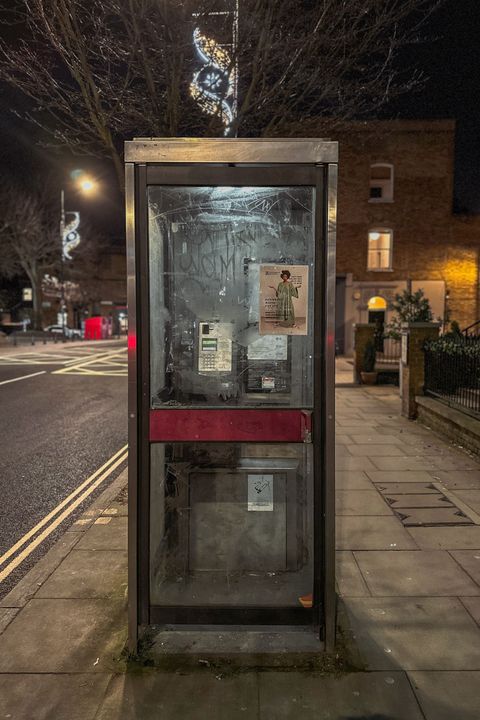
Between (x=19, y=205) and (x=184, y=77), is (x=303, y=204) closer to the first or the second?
(x=184, y=77)

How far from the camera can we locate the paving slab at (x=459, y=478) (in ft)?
20.9

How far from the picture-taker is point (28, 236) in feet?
140

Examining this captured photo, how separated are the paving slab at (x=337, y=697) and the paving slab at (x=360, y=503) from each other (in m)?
2.56

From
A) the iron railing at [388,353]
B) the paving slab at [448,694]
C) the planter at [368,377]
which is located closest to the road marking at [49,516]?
the paving slab at [448,694]

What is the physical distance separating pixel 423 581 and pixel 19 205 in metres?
40.9

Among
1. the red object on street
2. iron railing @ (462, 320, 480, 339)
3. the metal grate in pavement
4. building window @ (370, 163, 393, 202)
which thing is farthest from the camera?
the red object on street

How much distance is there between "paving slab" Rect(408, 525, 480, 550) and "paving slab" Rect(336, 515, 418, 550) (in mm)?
90

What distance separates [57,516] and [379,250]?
25.1m

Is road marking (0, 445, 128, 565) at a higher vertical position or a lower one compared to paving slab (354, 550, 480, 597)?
lower

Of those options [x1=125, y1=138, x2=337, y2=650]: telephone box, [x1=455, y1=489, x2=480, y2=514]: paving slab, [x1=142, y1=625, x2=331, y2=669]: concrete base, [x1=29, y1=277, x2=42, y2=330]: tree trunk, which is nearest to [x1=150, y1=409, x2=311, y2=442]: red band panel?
[x1=125, y1=138, x2=337, y2=650]: telephone box

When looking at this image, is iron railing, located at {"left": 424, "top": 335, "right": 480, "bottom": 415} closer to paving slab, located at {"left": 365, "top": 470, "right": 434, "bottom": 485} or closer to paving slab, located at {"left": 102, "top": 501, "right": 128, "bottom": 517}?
paving slab, located at {"left": 365, "top": 470, "right": 434, "bottom": 485}

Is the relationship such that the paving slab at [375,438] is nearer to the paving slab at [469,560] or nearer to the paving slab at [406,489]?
the paving slab at [406,489]

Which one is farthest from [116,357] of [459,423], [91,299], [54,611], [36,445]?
[91,299]

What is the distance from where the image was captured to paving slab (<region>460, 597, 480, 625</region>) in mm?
3532
